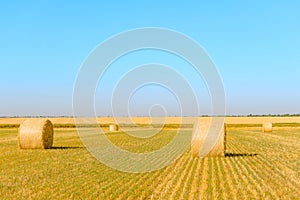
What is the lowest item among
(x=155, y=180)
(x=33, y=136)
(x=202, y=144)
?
(x=155, y=180)

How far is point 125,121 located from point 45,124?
67584mm

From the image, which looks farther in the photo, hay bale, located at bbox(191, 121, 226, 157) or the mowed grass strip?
hay bale, located at bbox(191, 121, 226, 157)

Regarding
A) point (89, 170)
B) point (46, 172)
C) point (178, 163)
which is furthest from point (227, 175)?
point (46, 172)

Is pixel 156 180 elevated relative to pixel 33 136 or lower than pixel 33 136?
lower

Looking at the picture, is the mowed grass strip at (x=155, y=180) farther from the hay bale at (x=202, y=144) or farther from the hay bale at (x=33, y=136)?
the hay bale at (x=33, y=136)

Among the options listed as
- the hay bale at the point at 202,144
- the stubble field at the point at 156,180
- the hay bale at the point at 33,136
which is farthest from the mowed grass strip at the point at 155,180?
the hay bale at the point at 33,136

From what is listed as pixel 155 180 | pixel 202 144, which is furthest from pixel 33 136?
pixel 155 180

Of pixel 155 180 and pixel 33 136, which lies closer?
pixel 155 180

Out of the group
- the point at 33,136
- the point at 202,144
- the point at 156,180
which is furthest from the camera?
the point at 33,136

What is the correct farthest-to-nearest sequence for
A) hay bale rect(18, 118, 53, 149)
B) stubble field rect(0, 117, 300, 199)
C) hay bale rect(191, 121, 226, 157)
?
hay bale rect(18, 118, 53, 149), hay bale rect(191, 121, 226, 157), stubble field rect(0, 117, 300, 199)

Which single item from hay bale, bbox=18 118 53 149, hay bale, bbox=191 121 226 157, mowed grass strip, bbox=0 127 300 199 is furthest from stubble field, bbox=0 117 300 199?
hay bale, bbox=18 118 53 149

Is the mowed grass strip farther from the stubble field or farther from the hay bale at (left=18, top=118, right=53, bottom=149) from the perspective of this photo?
the hay bale at (left=18, top=118, right=53, bottom=149)

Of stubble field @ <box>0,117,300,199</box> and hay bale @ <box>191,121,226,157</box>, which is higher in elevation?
hay bale @ <box>191,121,226,157</box>

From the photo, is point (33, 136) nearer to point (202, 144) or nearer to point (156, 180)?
point (202, 144)
